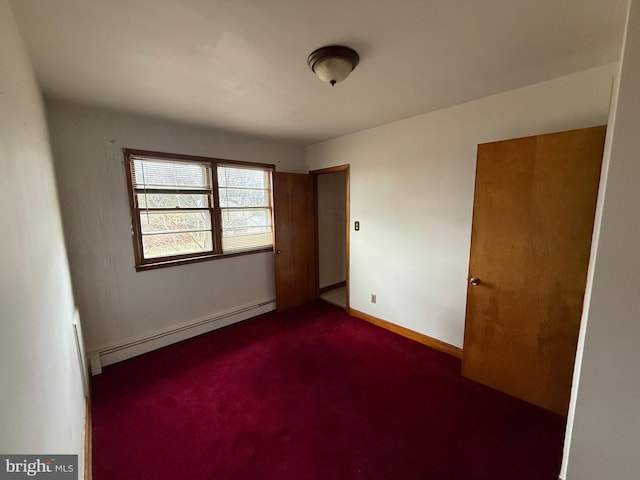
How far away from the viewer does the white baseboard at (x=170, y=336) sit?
2.43 m

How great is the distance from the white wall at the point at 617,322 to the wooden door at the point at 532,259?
3.13ft

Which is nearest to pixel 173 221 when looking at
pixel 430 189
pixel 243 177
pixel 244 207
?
pixel 244 207

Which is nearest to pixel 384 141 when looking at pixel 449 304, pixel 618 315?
pixel 449 304

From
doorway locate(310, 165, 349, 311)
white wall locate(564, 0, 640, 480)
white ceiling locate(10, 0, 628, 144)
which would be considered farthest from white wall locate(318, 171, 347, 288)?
white wall locate(564, 0, 640, 480)

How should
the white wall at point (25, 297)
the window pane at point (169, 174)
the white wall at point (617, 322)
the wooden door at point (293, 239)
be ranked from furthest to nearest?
the wooden door at point (293, 239)
the window pane at point (169, 174)
the white wall at point (617, 322)
the white wall at point (25, 297)

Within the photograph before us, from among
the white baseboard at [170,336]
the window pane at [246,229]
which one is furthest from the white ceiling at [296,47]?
the white baseboard at [170,336]

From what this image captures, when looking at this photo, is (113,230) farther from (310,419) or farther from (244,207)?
(310,419)

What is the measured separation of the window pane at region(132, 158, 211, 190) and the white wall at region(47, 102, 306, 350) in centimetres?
13

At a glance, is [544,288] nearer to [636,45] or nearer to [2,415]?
[636,45]

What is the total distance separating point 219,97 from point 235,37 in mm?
819

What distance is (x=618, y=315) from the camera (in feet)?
3.09

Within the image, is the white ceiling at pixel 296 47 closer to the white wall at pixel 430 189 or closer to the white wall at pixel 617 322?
the white wall at pixel 430 189

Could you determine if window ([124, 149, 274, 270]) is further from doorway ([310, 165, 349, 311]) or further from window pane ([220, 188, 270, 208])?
doorway ([310, 165, 349, 311])

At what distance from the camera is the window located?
2.59 metres
